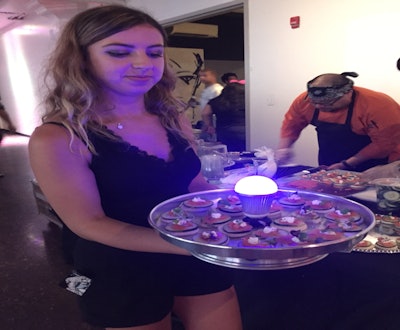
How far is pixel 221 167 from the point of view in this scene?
1865mm

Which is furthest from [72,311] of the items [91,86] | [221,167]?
[91,86]

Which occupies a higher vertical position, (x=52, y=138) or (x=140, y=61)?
(x=140, y=61)

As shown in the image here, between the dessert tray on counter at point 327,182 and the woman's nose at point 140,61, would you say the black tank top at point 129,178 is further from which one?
the dessert tray on counter at point 327,182

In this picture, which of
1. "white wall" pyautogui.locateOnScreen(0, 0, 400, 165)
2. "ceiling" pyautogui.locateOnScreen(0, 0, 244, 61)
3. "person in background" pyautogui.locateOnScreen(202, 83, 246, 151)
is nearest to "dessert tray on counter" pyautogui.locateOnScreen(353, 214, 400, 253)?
"white wall" pyautogui.locateOnScreen(0, 0, 400, 165)

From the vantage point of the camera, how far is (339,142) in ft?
7.91

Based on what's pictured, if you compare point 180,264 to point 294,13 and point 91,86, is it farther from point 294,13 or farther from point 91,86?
point 294,13

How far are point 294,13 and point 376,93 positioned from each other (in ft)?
3.36

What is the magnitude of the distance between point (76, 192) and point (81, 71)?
279 mm

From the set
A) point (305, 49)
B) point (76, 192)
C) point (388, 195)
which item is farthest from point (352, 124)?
point (76, 192)

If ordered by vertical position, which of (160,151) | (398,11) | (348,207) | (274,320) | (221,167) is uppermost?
(398,11)

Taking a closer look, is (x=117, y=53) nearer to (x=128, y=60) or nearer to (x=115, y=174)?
(x=128, y=60)

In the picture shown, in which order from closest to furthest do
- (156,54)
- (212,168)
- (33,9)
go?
1. (156,54)
2. (212,168)
3. (33,9)

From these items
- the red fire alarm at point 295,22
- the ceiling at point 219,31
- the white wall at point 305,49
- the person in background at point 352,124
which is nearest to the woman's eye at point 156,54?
the person in background at point 352,124

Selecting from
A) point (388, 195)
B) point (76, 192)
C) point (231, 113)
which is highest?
point (76, 192)
